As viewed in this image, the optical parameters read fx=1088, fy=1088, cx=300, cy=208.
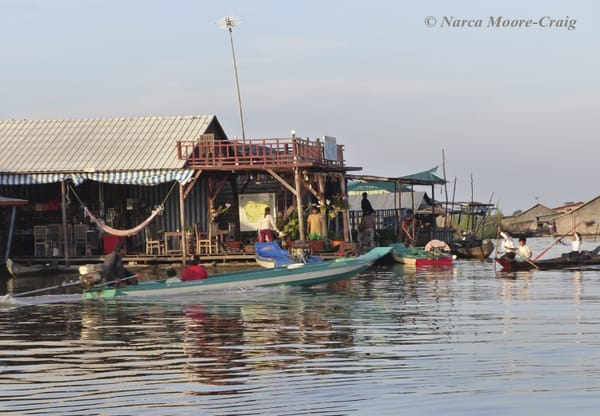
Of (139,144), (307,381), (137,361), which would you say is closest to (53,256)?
(139,144)

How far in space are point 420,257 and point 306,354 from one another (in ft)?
64.5

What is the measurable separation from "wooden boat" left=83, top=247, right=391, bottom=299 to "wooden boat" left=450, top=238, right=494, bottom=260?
50.1ft

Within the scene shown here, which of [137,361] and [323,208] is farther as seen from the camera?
[323,208]

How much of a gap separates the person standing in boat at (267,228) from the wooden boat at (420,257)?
163 inches

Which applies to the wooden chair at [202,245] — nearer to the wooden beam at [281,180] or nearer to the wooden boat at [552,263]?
the wooden beam at [281,180]

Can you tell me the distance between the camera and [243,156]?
30.7 metres

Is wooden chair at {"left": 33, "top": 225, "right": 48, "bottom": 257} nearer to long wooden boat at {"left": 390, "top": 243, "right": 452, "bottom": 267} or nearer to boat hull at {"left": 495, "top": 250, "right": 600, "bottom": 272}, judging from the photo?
long wooden boat at {"left": 390, "top": 243, "right": 452, "bottom": 267}

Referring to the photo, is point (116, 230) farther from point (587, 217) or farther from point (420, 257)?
point (587, 217)

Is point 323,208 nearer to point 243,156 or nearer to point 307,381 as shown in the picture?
point 243,156

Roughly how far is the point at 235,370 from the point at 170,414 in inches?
94.5

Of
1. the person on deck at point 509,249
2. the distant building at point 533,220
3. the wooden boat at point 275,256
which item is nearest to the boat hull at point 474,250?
the person on deck at point 509,249

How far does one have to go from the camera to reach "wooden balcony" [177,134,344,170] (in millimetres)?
30359

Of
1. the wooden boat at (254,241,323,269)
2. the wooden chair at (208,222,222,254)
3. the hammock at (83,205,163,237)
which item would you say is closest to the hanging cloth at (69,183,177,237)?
the hammock at (83,205,163,237)

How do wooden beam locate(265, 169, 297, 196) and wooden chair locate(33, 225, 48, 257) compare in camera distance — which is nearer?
wooden beam locate(265, 169, 297, 196)
